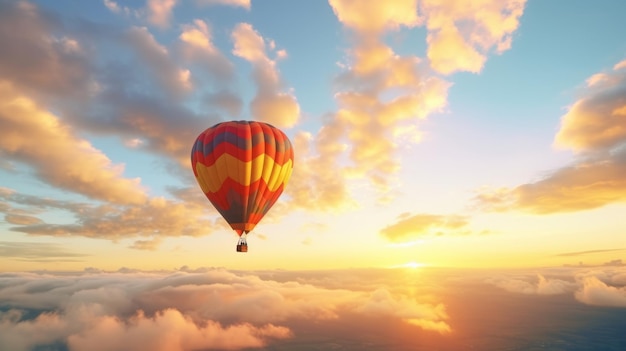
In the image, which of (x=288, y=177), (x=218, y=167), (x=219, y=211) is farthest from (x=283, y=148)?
(x=219, y=211)

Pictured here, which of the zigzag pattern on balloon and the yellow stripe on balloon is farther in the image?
the zigzag pattern on balloon

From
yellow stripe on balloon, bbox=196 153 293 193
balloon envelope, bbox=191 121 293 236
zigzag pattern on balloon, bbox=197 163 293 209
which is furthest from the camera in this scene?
zigzag pattern on balloon, bbox=197 163 293 209

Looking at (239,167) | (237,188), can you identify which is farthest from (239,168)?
(237,188)

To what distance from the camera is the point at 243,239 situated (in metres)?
46.0

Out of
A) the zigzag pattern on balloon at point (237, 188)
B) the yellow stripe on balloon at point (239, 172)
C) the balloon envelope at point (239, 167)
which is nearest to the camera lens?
the yellow stripe on balloon at point (239, 172)

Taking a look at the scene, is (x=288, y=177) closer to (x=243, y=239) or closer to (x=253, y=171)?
(x=253, y=171)

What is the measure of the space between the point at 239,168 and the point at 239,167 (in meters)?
0.15

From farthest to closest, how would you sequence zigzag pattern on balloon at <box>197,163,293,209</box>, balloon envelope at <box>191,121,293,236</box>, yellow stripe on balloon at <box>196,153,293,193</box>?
1. zigzag pattern on balloon at <box>197,163,293,209</box>
2. balloon envelope at <box>191,121,293,236</box>
3. yellow stripe on balloon at <box>196,153,293,193</box>

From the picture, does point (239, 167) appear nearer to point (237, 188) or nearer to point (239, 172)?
point (239, 172)

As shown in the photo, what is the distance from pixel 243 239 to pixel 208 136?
1491 cm

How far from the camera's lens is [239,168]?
4625 cm

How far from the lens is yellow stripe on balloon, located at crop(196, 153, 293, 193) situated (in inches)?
1817

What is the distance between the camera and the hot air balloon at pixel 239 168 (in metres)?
46.3

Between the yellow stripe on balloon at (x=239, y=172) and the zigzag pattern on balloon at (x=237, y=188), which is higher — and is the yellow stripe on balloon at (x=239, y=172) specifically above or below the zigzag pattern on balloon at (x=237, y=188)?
above
